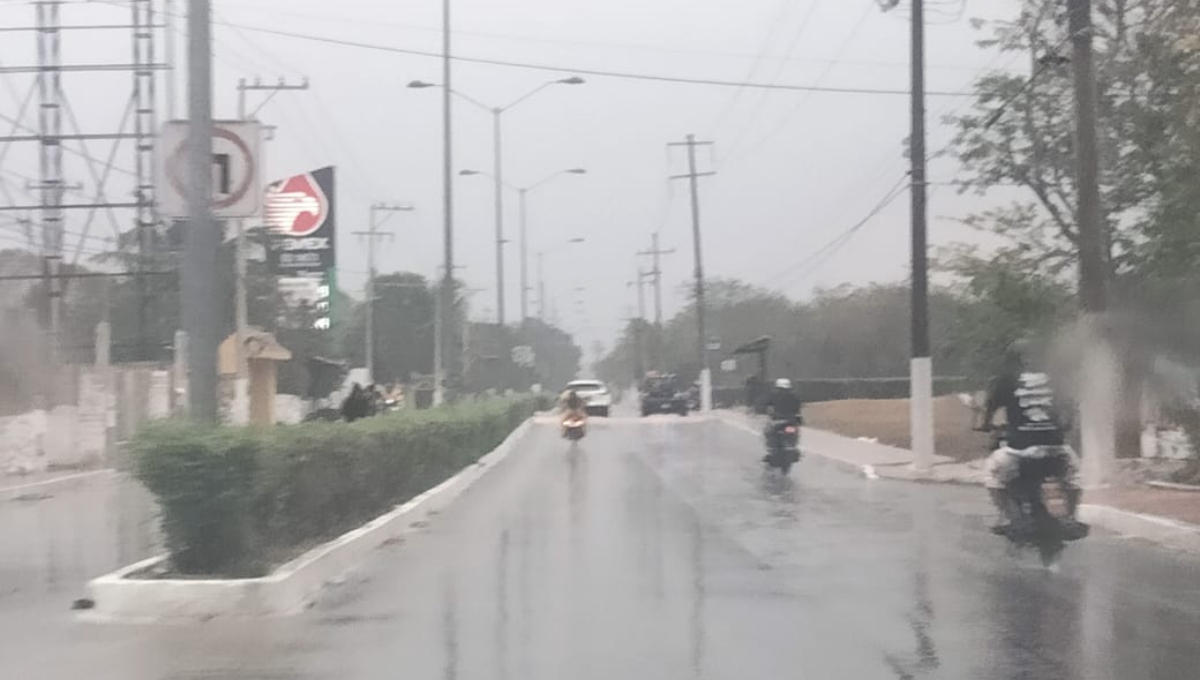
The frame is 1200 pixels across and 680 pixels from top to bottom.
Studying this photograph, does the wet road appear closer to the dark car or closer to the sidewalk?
the sidewalk

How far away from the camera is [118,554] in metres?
16.4

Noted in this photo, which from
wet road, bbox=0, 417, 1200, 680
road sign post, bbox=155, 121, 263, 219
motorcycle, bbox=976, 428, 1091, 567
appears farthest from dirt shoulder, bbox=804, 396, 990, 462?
road sign post, bbox=155, 121, 263, 219

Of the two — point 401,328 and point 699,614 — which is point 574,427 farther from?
point 401,328

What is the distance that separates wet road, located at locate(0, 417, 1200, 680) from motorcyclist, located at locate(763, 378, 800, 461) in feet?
28.7

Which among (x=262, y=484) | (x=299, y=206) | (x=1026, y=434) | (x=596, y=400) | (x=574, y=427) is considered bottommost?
(x=574, y=427)

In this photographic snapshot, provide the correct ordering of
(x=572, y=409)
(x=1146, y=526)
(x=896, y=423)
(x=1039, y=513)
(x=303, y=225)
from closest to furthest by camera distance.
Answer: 1. (x=1039, y=513)
2. (x=1146, y=526)
3. (x=572, y=409)
4. (x=896, y=423)
5. (x=303, y=225)

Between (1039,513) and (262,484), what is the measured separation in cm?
692

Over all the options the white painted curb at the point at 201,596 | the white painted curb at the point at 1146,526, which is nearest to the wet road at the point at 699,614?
the white painted curb at the point at 201,596

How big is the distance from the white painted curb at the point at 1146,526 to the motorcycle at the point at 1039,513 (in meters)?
2.17

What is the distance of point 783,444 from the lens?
91.8 feet

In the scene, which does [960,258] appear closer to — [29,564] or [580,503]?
[580,503]

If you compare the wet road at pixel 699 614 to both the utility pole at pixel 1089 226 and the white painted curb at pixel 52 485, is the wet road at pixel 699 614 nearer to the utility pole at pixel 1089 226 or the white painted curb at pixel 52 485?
the utility pole at pixel 1089 226

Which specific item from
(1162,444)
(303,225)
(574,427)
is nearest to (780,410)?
(1162,444)

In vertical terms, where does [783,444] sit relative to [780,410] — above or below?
below
